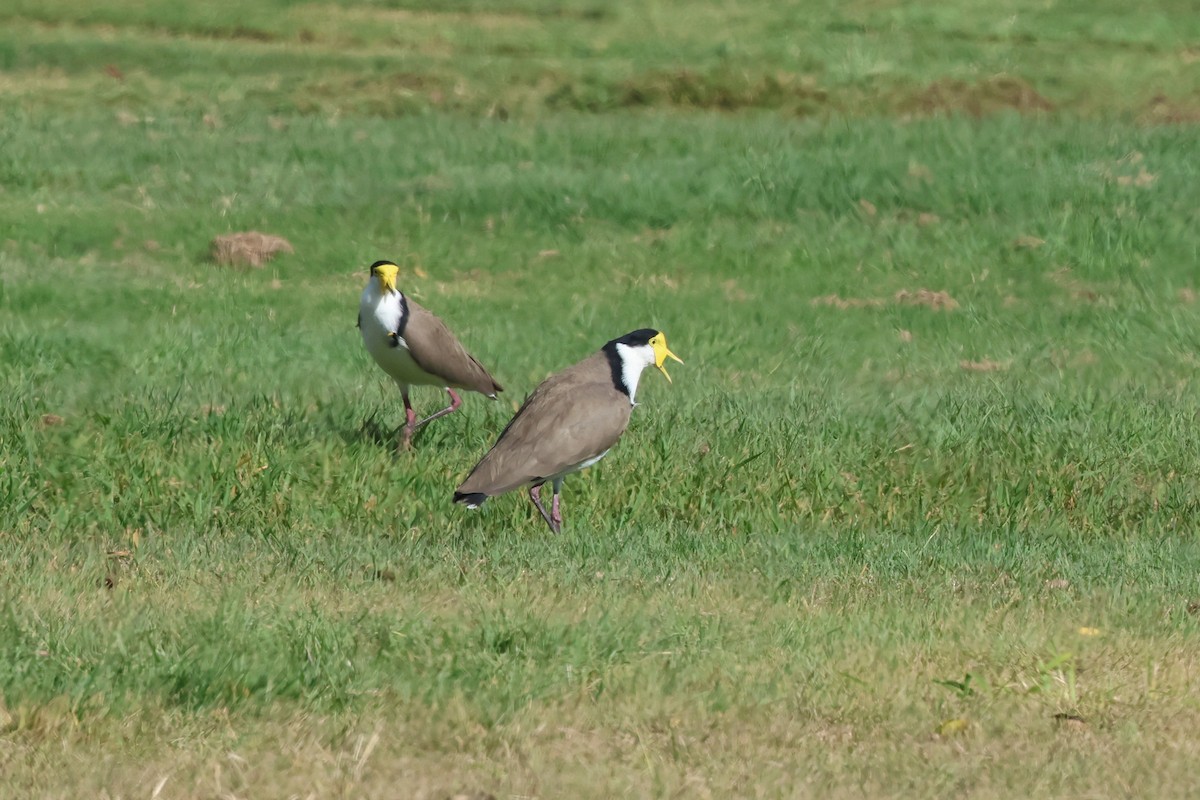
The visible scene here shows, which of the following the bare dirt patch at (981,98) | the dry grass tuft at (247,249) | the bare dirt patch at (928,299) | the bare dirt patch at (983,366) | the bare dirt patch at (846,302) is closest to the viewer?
the bare dirt patch at (983,366)

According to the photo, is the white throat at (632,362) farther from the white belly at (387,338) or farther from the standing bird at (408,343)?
the white belly at (387,338)

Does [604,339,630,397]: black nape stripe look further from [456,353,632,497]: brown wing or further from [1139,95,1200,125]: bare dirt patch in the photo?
[1139,95,1200,125]: bare dirt patch

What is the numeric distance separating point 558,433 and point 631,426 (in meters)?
2.15

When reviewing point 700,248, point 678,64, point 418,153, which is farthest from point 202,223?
point 678,64

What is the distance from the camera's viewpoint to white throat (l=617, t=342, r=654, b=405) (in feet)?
31.8

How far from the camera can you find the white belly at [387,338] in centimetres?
1078

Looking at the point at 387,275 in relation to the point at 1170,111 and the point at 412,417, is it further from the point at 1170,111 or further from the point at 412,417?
the point at 1170,111

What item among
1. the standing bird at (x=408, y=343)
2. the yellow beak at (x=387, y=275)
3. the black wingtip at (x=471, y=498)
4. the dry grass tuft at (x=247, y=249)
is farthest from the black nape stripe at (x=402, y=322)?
the dry grass tuft at (x=247, y=249)

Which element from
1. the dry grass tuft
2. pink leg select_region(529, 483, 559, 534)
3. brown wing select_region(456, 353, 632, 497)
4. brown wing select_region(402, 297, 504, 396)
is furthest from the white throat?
the dry grass tuft

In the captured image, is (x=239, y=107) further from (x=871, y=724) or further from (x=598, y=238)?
(x=871, y=724)

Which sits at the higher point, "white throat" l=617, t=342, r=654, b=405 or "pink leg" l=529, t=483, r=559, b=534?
"white throat" l=617, t=342, r=654, b=405

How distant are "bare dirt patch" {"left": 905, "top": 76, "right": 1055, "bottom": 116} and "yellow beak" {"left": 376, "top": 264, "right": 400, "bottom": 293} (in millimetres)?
13868

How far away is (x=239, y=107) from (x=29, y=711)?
1763cm

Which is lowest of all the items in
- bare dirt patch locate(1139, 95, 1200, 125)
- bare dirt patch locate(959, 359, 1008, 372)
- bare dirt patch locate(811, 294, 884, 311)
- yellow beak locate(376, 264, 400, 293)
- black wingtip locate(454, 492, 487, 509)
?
bare dirt patch locate(959, 359, 1008, 372)
